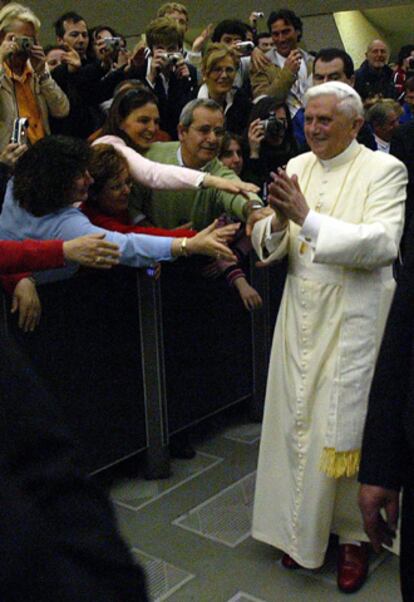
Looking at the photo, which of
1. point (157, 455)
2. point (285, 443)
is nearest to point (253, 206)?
point (285, 443)

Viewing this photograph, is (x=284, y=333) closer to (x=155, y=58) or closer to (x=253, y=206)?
(x=253, y=206)

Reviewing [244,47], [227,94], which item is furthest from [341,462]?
[244,47]

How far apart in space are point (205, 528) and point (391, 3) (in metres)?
13.0

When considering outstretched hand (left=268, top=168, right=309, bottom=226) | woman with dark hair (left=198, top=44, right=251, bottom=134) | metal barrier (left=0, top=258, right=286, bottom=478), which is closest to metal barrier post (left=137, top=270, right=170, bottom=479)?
metal barrier (left=0, top=258, right=286, bottom=478)

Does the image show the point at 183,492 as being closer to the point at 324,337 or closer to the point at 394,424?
the point at 324,337

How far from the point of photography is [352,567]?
114 inches

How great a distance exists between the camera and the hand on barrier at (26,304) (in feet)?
9.85

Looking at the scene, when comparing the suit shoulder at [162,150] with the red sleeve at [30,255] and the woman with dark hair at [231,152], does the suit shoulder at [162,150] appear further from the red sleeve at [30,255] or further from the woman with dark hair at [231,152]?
the red sleeve at [30,255]

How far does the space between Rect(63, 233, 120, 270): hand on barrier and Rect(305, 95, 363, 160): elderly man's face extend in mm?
841

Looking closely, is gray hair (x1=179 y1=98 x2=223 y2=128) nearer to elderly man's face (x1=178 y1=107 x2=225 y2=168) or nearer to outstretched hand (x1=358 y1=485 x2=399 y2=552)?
elderly man's face (x1=178 y1=107 x2=225 y2=168)

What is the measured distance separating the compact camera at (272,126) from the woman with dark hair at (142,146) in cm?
72

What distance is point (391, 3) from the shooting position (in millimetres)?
14164

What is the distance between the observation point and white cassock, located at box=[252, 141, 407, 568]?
8.98ft

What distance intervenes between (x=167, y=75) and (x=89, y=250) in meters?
2.34
